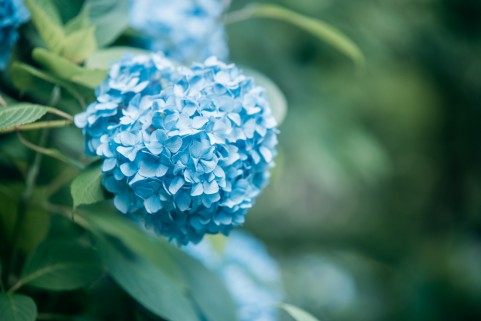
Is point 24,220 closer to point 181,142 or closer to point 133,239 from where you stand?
point 133,239

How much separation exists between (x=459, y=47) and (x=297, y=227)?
1681mm

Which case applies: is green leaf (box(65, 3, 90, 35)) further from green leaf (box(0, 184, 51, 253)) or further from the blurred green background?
the blurred green background

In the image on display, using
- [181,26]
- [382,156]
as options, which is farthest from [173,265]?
[382,156]

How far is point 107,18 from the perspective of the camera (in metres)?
1.28

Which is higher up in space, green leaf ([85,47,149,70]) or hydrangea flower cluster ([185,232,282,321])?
hydrangea flower cluster ([185,232,282,321])

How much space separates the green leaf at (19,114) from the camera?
951 mm

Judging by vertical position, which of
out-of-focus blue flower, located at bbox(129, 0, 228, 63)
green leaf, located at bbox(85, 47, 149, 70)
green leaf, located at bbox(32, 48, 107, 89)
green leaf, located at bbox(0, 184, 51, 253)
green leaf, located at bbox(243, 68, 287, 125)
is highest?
out-of-focus blue flower, located at bbox(129, 0, 228, 63)

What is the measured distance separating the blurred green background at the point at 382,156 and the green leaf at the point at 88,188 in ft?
5.39

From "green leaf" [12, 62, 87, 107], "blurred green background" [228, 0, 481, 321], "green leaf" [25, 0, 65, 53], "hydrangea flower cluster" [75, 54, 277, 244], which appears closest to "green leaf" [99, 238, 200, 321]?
"hydrangea flower cluster" [75, 54, 277, 244]

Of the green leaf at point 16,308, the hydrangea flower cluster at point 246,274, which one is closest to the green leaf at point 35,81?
the green leaf at point 16,308

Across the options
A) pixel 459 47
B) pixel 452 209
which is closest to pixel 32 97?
pixel 459 47

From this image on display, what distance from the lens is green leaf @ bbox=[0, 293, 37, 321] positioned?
979 millimetres

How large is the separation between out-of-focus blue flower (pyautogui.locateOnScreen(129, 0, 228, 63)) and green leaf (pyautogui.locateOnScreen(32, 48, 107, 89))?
20.8 inches

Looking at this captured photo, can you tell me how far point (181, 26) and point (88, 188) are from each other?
0.83m
